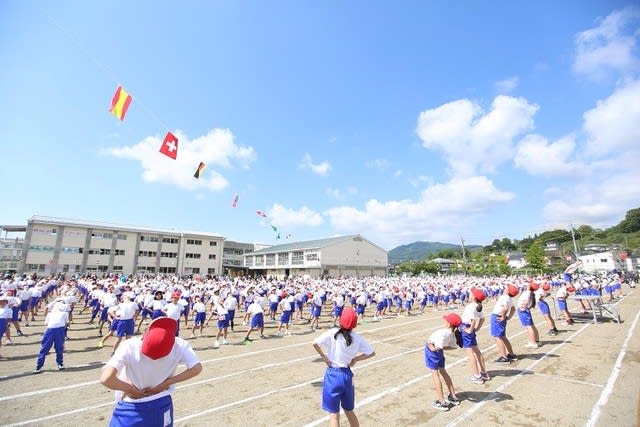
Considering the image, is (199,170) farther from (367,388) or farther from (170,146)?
(367,388)

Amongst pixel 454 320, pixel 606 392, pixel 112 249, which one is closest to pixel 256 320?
pixel 454 320

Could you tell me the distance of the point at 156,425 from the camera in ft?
8.77

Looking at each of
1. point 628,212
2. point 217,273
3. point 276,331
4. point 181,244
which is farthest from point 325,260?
point 628,212

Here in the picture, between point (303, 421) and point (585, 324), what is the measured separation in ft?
49.7

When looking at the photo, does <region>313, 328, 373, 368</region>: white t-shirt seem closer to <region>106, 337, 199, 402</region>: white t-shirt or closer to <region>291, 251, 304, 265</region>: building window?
<region>106, 337, 199, 402</region>: white t-shirt

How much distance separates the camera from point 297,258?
61.5 metres

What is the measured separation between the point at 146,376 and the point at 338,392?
2328mm

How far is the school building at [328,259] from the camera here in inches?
2250

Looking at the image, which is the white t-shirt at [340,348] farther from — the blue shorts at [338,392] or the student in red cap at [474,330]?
the student in red cap at [474,330]

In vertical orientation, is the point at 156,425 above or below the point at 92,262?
below

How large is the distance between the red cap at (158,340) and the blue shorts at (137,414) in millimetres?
507

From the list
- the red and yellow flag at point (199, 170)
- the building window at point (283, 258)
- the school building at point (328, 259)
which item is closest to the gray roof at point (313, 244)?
the school building at point (328, 259)

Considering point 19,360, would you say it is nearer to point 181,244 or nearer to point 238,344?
point 238,344

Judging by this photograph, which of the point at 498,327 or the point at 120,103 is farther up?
the point at 120,103
